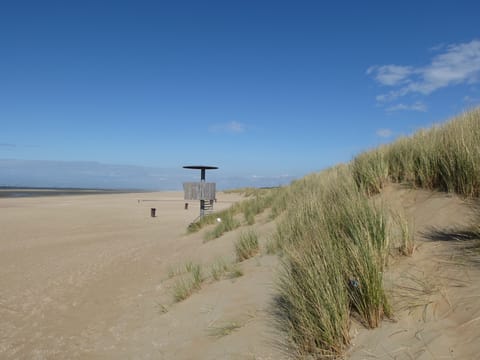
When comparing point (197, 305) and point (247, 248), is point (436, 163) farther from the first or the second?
point (197, 305)

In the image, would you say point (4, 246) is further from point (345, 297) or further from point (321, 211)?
point (345, 297)

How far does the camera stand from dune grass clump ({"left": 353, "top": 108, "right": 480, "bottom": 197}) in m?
4.02

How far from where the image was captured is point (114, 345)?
4.16 meters

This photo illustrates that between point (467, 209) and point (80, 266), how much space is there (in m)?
7.99

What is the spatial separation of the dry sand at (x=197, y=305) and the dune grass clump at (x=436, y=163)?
0.24 metres

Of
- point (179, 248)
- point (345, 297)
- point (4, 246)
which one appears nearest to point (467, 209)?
point (345, 297)

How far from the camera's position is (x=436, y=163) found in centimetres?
470

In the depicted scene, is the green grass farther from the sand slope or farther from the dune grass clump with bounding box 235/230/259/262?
the sand slope

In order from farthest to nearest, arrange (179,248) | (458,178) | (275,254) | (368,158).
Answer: (179,248) → (368,158) → (275,254) → (458,178)

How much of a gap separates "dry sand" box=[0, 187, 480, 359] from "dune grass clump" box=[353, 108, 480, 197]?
0.24 metres

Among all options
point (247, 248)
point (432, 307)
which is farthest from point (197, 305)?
point (432, 307)

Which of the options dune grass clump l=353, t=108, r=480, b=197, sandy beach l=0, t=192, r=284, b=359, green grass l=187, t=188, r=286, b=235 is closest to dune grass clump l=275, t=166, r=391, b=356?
sandy beach l=0, t=192, r=284, b=359

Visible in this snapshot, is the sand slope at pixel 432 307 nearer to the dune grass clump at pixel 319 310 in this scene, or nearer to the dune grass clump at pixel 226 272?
the dune grass clump at pixel 319 310

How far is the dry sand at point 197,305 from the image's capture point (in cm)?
228
